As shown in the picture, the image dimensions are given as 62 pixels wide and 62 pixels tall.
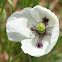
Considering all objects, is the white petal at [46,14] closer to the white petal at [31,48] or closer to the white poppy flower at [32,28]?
the white poppy flower at [32,28]

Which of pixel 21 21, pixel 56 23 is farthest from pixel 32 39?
pixel 56 23

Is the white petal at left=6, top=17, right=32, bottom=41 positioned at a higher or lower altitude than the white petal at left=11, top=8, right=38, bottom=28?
lower

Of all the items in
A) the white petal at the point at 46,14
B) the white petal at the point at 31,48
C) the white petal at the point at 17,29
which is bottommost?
the white petal at the point at 31,48

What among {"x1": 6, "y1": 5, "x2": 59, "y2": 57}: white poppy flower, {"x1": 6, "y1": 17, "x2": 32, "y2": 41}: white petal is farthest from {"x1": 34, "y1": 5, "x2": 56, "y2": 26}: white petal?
{"x1": 6, "y1": 17, "x2": 32, "y2": 41}: white petal

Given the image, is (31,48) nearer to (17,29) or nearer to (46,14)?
(17,29)

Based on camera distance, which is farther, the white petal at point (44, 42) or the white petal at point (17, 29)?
the white petal at point (17, 29)

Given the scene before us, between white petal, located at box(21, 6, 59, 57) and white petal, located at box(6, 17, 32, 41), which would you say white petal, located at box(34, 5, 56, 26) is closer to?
white petal, located at box(21, 6, 59, 57)

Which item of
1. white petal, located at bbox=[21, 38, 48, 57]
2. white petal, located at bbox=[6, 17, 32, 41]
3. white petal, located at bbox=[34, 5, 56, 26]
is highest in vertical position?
white petal, located at bbox=[34, 5, 56, 26]

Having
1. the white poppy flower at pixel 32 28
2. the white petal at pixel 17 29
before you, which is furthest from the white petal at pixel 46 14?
the white petal at pixel 17 29
